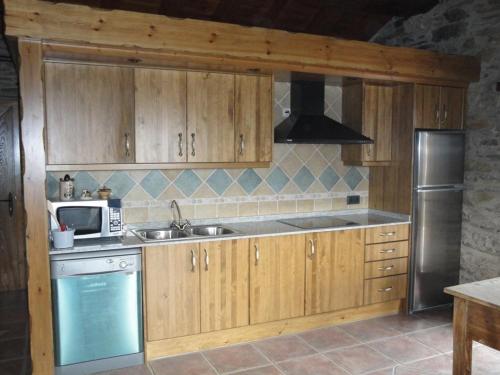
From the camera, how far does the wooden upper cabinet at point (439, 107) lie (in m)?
4.05

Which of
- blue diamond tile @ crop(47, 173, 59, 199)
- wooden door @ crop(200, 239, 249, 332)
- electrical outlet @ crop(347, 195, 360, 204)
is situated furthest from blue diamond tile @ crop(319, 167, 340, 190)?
blue diamond tile @ crop(47, 173, 59, 199)

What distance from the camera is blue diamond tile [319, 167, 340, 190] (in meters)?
4.41

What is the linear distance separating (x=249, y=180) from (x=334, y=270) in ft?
3.61

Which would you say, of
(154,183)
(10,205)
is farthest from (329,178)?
(10,205)

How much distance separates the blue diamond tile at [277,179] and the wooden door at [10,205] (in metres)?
2.71

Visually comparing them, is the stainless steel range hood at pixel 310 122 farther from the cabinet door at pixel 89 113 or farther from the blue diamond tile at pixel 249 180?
the cabinet door at pixel 89 113

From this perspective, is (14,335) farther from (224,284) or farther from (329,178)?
(329,178)

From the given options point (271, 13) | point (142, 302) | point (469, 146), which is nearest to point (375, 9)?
point (271, 13)

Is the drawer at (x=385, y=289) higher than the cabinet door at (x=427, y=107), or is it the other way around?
the cabinet door at (x=427, y=107)

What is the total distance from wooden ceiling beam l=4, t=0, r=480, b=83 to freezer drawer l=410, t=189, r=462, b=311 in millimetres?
1110

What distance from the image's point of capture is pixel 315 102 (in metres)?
4.09

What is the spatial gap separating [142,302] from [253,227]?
1.12 meters

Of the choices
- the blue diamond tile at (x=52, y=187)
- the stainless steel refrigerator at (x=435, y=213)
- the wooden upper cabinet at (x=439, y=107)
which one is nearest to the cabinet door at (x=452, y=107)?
the wooden upper cabinet at (x=439, y=107)

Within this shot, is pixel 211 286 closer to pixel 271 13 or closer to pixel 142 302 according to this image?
pixel 142 302
